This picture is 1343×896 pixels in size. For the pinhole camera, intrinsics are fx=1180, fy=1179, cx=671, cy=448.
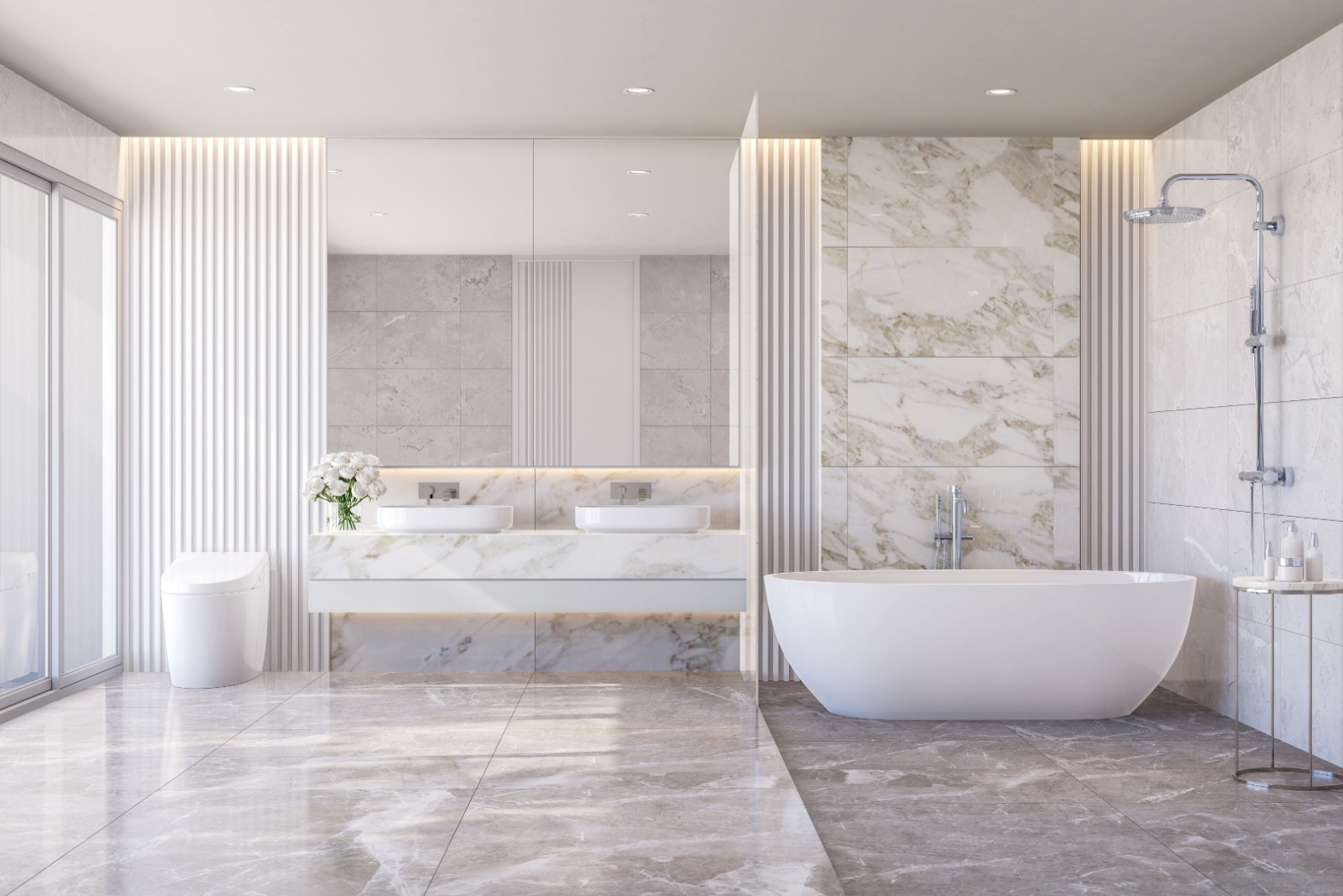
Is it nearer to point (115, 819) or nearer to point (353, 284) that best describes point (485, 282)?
point (353, 284)

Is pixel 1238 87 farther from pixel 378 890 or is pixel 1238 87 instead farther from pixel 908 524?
pixel 378 890

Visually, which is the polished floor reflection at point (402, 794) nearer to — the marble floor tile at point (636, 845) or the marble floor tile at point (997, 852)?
the marble floor tile at point (636, 845)

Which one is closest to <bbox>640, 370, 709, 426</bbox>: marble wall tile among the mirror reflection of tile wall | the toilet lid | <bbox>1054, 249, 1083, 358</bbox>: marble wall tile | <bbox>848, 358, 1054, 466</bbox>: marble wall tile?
the mirror reflection of tile wall

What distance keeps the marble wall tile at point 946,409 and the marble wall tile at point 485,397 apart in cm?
161

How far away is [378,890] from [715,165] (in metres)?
3.81

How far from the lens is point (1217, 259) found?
4820 mm

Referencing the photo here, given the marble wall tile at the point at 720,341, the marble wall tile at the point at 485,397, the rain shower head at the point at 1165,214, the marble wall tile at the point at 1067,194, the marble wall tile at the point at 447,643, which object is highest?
the marble wall tile at the point at 1067,194

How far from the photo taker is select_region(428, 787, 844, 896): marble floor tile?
2775 mm

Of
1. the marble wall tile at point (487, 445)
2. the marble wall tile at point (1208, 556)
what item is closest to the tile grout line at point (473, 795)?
the marble wall tile at point (487, 445)

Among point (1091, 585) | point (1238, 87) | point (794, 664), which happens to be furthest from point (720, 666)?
point (1238, 87)

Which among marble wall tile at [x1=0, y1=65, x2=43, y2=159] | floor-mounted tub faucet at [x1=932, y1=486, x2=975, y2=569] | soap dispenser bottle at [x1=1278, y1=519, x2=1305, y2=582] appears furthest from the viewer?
floor-mounted tub faucet at [x1=932, y1=486, x2=975, y2=569]

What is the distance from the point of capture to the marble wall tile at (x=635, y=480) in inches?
224

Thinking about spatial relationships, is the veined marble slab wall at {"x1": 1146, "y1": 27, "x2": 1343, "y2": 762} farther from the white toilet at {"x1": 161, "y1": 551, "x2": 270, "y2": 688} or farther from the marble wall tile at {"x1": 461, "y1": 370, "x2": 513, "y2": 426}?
the white toilet at {"x1": 161, "y1": 551, "x2": 270, "y2": 688}

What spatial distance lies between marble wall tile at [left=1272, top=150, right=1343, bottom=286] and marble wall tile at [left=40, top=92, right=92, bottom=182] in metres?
4.84
